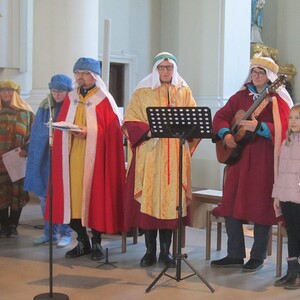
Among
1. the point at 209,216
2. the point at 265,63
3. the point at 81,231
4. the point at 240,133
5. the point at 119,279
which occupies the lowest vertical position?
the point at 119,279

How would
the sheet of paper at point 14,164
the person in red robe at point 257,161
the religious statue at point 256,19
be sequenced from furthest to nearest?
the religious statue at point 256,19, the sheet of paper at point 14,164, the person in red robe at point 257,161

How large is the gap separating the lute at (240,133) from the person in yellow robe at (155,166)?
298 millimetres

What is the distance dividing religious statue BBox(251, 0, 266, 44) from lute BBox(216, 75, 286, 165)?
28.3 ft

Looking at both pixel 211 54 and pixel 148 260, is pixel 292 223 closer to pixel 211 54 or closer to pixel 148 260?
pixel 148 260

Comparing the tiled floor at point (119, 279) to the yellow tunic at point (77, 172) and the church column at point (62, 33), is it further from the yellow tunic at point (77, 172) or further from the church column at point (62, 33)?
the church column at point (62, 33)

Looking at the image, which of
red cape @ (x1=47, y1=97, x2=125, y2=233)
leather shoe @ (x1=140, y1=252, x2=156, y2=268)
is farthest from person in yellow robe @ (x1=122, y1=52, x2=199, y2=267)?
red cape @ (x1=47, y1=97, x2=125, y2=233)

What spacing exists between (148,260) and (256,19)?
933cm

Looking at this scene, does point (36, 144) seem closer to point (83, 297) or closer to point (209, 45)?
point (83, 297)

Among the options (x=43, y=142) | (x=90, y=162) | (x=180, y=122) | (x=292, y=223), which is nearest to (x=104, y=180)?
(x=90, y=162)

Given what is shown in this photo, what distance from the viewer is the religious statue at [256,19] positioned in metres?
13.3

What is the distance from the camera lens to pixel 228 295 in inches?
175

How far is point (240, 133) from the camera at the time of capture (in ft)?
16.0

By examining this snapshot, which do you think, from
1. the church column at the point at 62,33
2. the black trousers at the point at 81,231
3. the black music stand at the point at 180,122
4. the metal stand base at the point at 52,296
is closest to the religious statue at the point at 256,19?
the church column at the point at 62,33

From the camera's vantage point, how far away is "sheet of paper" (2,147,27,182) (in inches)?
248
